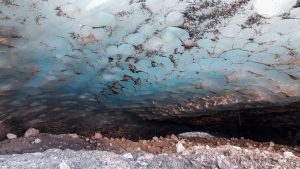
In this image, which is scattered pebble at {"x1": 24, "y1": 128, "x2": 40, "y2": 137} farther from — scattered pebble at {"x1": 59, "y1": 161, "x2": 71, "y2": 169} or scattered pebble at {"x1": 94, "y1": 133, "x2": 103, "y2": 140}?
scattered pebble at {"x1": 59, "y1": 161, "x2": 71, "y2": 169}

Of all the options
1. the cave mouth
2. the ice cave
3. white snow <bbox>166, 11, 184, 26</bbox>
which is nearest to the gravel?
the ice cave

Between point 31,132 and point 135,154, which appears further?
point 31,132

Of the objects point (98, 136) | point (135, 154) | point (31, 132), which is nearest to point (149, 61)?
point (135, 154)

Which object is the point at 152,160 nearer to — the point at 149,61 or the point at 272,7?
the point at 149,61

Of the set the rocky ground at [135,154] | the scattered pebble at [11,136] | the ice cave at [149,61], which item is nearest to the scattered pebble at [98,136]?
the rocky ground at [135,154]

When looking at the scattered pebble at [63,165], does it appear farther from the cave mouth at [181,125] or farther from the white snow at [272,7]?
the white snow at [272,7]

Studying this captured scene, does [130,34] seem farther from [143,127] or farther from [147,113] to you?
[143,127]
